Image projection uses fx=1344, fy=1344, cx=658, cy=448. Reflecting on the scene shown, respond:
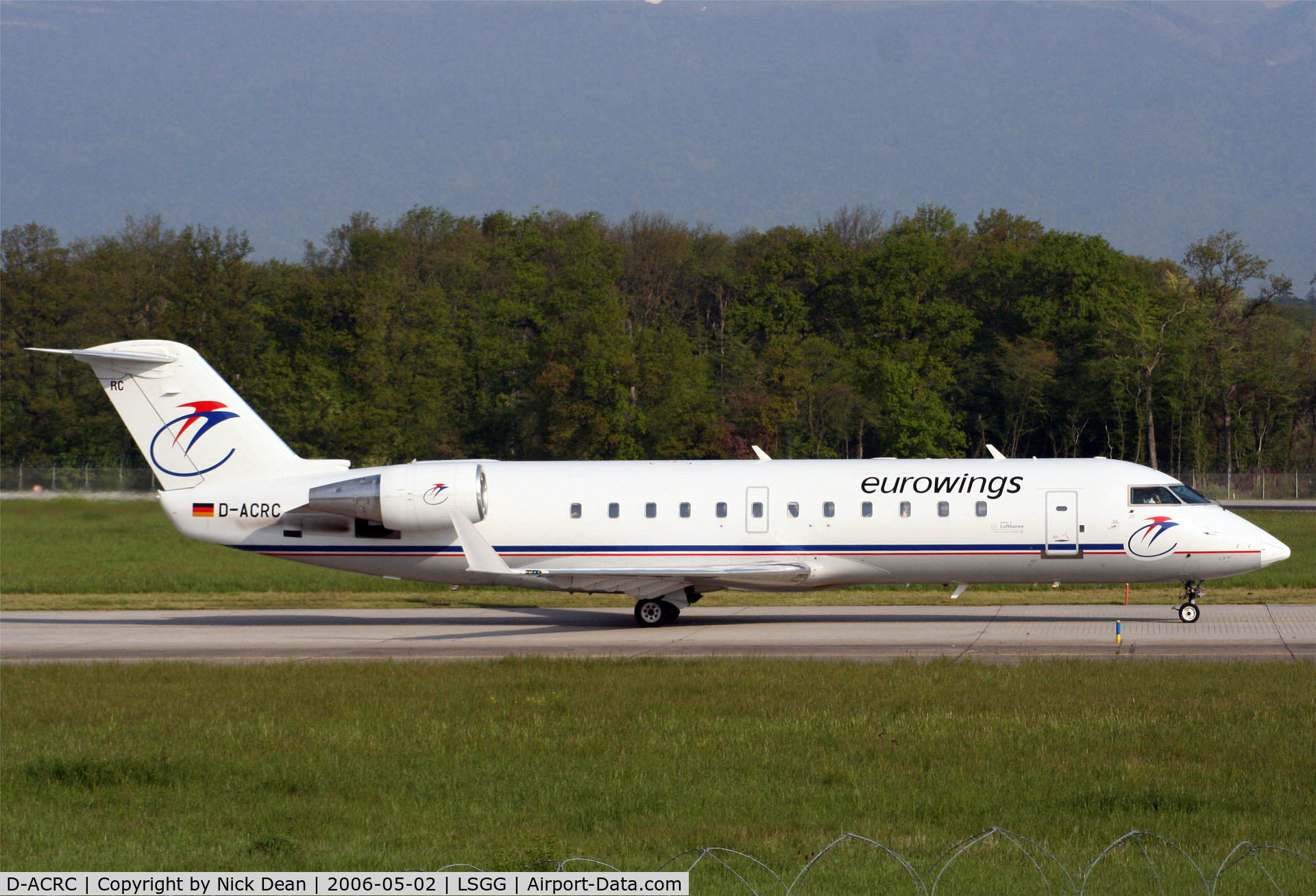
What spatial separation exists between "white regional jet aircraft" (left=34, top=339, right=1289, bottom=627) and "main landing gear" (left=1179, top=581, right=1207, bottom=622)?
5 cm

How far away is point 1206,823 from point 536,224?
8804cm

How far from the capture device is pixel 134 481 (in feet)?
235

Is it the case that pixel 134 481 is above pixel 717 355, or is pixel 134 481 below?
below

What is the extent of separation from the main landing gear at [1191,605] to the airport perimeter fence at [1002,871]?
1666 centimetres

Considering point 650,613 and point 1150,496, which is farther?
point 650,613

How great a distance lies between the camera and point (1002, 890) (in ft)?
29.7

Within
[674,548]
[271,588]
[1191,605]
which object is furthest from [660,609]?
[271,588]

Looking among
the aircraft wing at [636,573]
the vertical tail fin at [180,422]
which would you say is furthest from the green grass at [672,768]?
the vertical tail fin at [180,422]

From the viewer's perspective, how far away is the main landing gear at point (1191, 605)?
25891mm

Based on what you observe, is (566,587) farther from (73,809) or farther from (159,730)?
(73,809)

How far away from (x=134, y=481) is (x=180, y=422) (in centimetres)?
4751

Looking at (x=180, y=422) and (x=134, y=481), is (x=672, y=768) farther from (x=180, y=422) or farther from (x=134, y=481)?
(x=134, y=481)

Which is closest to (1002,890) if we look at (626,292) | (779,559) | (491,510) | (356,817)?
(356,817)

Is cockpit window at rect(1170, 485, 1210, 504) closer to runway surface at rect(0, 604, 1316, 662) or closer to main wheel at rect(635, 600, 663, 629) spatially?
runway surface at rect(0, 604, 1316, 662)
